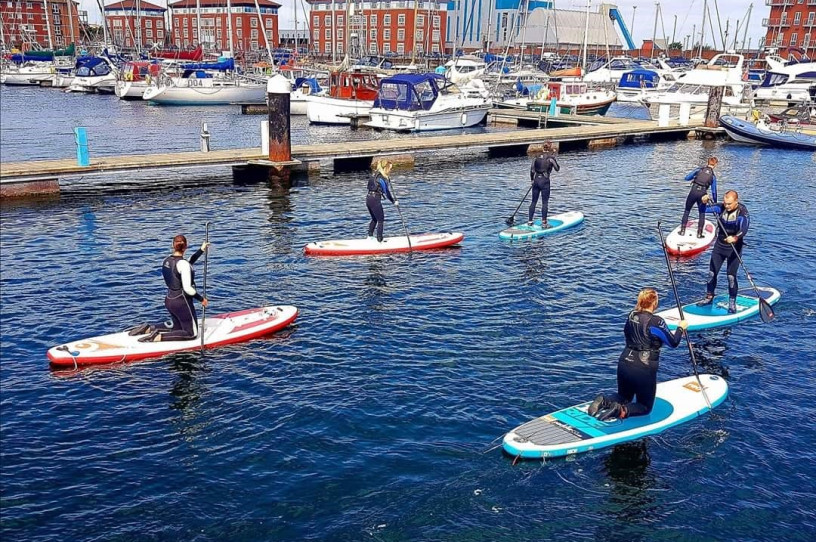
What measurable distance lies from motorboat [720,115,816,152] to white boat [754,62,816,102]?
28.3 meters

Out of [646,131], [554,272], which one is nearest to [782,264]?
[554,272]

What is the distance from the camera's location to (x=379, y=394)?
1282 cm

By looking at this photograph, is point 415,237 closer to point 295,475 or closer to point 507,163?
point 295,475

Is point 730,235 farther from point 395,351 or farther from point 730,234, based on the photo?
point 395,351

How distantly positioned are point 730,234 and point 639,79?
71092mm

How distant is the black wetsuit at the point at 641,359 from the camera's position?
10.5 meters

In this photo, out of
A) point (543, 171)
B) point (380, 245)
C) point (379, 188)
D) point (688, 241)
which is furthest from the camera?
point (543, 171)

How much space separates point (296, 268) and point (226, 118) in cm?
4400

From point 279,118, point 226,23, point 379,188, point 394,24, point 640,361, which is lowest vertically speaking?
point 640,361

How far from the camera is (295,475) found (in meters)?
10.5

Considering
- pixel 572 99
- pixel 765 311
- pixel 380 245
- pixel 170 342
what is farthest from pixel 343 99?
pixel 170 342

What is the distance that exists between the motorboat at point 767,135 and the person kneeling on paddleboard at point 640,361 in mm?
38777

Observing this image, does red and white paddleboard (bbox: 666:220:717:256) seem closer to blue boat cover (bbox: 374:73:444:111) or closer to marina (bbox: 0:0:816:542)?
marina (bbox: 0:0:816:542)

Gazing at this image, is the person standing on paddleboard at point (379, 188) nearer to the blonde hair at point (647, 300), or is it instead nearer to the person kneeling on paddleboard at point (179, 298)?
the person kneeling on paddleboard at point (179, 298)
